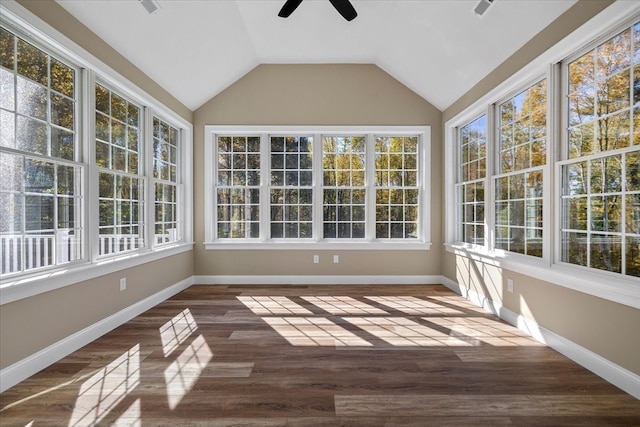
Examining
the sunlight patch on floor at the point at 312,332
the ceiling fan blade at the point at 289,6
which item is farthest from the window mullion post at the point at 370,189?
the ceiling fan blade at the point at 289,6

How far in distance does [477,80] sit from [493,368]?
3213 mm

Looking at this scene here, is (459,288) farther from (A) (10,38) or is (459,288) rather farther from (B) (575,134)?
(A) (10,38)

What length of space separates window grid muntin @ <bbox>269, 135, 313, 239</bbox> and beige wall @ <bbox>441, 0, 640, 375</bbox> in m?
2.56

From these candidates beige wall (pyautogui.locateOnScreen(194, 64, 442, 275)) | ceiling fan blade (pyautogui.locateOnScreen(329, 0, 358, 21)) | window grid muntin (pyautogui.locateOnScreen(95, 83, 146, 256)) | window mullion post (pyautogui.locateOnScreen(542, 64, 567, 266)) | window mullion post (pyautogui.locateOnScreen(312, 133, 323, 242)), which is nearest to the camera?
window mullion post (pyautogui.locateOnScreen(542, 64, 567, 266))

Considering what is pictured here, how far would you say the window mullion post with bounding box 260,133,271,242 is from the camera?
16.3 feet

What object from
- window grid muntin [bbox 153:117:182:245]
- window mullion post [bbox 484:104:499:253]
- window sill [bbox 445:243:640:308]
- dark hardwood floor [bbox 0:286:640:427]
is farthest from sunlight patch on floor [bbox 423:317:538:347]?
window grid muntin [bbox 153:117:182:245]

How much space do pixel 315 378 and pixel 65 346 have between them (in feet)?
6.55

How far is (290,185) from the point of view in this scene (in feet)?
16.4

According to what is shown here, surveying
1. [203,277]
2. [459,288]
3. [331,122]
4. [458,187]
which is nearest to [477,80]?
[458,187]

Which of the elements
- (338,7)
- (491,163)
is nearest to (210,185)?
(338,7)

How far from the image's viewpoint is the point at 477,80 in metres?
3.82

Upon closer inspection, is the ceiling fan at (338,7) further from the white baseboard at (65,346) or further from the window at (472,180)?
the white baseboard at (65,346)

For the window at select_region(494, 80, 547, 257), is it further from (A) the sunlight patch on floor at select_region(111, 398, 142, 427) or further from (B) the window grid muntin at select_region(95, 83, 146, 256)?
(B) the window grid muntin at select_region(95, 83, 146, 256)

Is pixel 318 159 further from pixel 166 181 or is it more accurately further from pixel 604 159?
pixel 604 159
